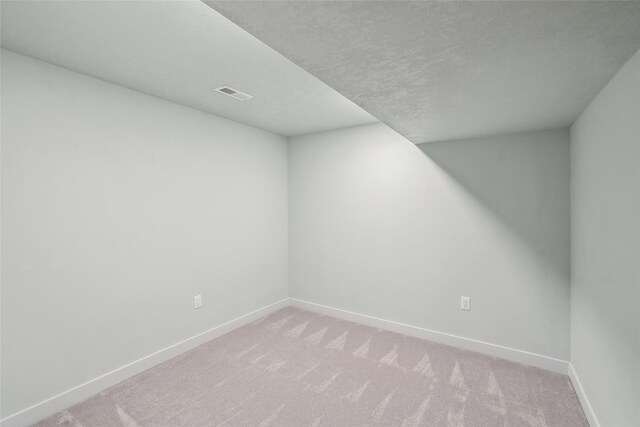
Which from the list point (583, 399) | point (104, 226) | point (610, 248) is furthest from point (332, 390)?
point (104, 226)

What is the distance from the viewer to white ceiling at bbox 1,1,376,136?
5.03ft

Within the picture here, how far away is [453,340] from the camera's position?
3.02 meters

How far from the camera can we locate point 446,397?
2211 mm

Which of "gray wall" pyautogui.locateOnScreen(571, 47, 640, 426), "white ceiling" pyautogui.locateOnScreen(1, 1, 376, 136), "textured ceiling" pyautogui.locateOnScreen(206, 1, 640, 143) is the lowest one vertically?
"gray wall" pyautogui.locateOnScreen(571, 47, 640, 426)

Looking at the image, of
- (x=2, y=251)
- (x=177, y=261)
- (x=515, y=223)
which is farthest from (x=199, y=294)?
(x=515, y=223)

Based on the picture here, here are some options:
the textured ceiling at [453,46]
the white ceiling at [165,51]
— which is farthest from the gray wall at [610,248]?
the white ceiling at [165,51]

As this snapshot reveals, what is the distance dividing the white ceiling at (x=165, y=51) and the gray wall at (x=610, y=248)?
180 cm

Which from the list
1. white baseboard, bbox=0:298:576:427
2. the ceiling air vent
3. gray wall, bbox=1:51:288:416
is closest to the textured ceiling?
the ceiling air vent

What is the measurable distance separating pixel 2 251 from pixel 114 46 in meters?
1.44

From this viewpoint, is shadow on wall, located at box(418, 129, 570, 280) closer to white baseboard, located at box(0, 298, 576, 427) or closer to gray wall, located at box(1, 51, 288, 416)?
white baseboard, located at box(0, 298, 576, 427)

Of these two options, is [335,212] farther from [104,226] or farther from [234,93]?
[104,226]

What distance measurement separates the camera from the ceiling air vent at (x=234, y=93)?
8.11 feet

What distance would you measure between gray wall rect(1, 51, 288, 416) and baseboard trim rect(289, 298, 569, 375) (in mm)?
1169

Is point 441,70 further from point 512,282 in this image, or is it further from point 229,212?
point 229,212
